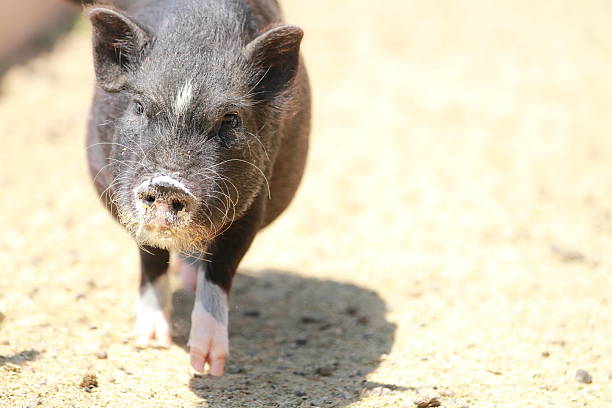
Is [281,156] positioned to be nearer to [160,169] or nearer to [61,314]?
[160,169]

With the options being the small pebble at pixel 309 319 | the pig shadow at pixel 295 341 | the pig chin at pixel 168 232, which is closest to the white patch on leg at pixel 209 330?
the pig shadow at pixel 295 341

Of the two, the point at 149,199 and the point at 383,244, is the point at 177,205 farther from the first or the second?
the point at 383,244

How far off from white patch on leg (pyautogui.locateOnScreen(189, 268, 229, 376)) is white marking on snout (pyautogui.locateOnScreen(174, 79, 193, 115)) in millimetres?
1097

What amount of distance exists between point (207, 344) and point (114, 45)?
5.45 feet

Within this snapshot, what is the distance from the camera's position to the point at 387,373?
198 inches

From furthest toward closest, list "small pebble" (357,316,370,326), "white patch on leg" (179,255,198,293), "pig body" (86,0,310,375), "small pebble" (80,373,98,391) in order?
"white patch on leg" (179,255,198,293), "small pebble" (357,316,370,326), "small pebble" (80,373,98,391), "pig body" (86,0,310,375)

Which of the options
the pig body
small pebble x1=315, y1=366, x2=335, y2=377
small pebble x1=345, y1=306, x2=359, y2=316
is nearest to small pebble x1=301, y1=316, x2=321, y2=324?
small pebble x1=345, y1=306, x2=359, y2=316

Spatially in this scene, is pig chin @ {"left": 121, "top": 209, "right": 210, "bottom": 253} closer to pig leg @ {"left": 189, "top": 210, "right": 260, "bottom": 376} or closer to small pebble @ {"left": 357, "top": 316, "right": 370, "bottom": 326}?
pig leg @ {"left": 189, "top": 210, "right": 260, "bottom": 376}

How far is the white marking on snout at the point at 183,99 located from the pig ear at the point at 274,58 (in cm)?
43

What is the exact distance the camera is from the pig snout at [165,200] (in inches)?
159

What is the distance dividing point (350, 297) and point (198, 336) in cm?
208

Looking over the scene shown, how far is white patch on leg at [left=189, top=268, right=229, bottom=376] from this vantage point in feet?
15.8

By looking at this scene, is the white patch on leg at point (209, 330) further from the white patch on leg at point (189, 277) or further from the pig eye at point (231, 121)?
the white patch on leg at point (189, 277)

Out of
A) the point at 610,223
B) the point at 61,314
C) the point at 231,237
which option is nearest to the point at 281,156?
the point at 231,237
